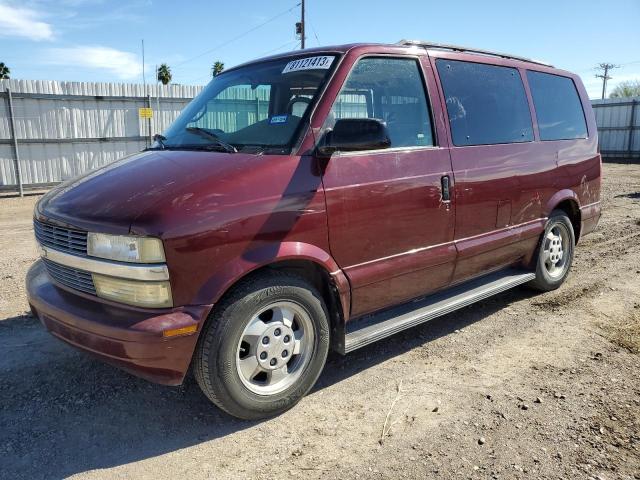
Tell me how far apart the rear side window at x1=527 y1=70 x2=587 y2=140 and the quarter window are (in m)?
1.71

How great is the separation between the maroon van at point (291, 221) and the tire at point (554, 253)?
53 centimetres

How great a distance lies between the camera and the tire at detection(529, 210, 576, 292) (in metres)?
5.02

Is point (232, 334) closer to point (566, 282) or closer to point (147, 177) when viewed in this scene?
point (147, 177)

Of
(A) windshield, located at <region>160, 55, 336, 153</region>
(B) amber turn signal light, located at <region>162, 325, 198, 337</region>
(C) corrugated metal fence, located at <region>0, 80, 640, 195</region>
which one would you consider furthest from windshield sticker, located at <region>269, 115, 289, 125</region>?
(C) corrugated metal fence, located at <region>0, 80, 640, 195</region>

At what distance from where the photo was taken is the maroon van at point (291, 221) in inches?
105

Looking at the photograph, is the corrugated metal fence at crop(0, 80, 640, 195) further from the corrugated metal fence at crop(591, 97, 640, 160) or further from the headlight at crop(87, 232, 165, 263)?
the corrugated metal fence at crop(591, 97, 640, 160)

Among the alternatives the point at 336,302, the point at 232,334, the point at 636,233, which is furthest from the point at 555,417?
the point at 636,233

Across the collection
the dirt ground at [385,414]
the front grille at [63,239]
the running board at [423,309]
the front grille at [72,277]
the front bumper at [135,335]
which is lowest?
the dirt ground at [385,414]

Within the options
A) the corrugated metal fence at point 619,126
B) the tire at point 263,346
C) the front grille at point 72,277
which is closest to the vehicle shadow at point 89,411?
the tire at point 263,346

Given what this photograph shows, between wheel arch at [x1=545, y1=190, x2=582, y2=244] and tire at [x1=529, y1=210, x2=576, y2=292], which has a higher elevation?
wheel arch at [x1=545, y1=190, x2=582, y2=244]

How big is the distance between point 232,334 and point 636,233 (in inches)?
293

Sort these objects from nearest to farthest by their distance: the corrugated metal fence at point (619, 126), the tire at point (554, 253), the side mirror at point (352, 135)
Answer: the side mirror at point (352, 135)
the tire at point (554, 253)
the corrugated metal fence at point (619, 126)

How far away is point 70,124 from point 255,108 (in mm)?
11891

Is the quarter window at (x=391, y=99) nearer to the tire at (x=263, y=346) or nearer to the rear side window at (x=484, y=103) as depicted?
the rear side window at (x=484, y=103)
